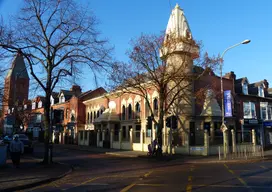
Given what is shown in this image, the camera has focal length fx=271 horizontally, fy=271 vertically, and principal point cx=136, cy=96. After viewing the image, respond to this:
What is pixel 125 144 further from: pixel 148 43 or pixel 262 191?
pixel 262 191

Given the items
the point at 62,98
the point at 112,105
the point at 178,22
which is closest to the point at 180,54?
the point at 178,22

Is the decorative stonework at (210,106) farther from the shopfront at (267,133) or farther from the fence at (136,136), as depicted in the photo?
the shopfront at (267,133)

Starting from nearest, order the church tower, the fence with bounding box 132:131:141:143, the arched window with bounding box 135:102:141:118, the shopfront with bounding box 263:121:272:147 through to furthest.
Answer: the church tower < the fence with bounding box 132:131:141:143 < the arched window with bounding box 135:102:141:118 < the shopfront with bounding box 263:121:272:147

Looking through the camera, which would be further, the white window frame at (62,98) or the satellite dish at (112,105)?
the white window frame at (62,98)

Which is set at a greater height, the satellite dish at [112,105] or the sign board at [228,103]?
the satellite dish at [112,105]

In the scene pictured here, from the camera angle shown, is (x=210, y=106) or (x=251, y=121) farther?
(x=251, y=121)

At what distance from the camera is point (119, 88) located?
2527 cm

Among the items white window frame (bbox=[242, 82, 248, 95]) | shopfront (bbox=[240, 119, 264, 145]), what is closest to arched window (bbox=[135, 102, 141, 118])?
shopfront (bbox=[240, 119, 264, 145])

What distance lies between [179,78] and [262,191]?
15793mm

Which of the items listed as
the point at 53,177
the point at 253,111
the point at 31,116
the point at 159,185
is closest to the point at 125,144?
the point at 253,111

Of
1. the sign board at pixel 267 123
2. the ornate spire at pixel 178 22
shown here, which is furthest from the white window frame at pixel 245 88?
the ornate spire at pixel 178 22

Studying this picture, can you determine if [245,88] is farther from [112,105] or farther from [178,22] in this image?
[112,105]

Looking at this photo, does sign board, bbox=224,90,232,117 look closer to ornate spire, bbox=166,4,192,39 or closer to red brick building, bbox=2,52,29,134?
ornate spire, bbox=166,4,192,39

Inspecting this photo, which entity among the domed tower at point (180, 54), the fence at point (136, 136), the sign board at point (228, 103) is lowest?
the fence at point (136, 136)
